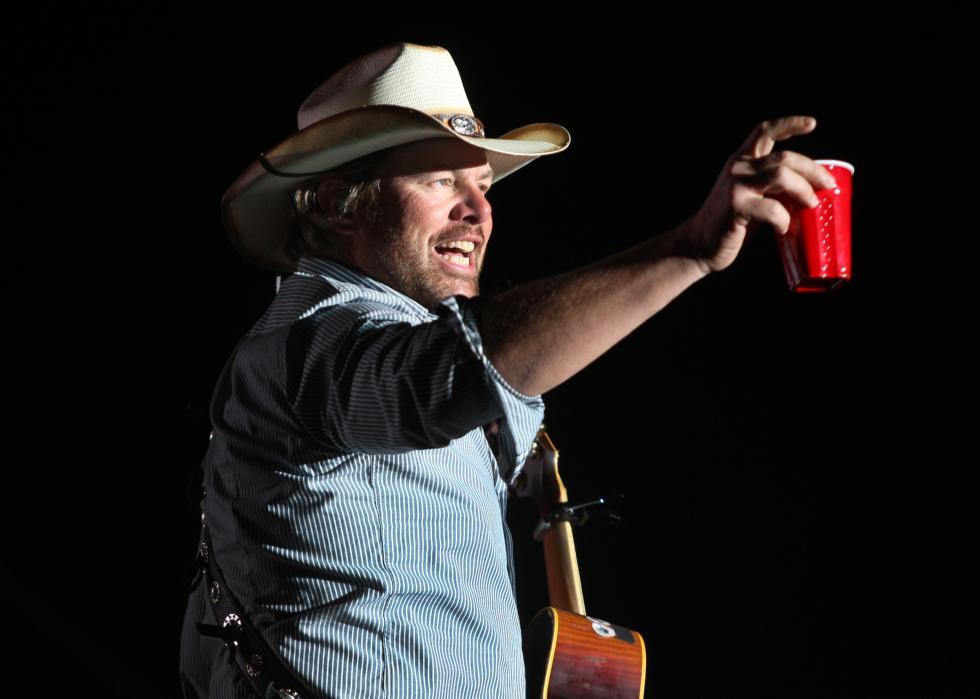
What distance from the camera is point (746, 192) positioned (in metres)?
0.80

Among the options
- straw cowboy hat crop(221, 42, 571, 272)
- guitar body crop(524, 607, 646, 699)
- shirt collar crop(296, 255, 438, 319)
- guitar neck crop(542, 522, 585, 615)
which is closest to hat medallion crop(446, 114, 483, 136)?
straw cowboy hat crop(221, 42, 571, 272)

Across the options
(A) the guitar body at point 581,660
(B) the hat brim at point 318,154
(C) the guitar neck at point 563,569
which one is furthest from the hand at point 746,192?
(C) the guitar neck at point 563,569

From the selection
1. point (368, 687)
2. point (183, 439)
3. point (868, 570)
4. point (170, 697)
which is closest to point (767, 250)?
point (868, 570)

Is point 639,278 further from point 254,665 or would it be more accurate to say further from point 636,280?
point 254,665

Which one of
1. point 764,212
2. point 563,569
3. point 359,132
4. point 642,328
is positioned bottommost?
point 563,569

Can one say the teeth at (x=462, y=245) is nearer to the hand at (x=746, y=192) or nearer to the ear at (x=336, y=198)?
the ear at (x=336, y=198)

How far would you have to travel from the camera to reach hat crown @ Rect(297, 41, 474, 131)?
1.56 meters

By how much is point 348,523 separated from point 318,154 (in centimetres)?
61

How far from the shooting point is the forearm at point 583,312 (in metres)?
0.79

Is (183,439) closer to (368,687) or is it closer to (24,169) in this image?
(24,169)

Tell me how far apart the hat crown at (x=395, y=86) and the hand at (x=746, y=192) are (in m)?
0.83

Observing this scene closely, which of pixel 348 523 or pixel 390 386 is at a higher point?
pixel 390 386

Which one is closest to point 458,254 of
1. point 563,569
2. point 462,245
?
point 462,245

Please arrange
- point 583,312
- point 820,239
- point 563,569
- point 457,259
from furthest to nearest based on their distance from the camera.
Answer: point 563,569
point 457,259
point 820,239
point 583,312
